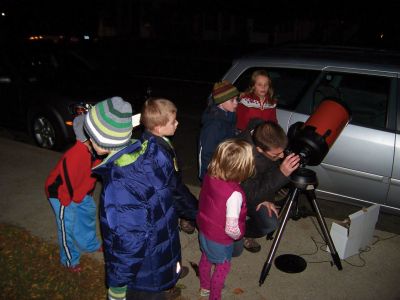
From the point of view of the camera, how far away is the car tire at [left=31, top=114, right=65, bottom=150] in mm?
6223

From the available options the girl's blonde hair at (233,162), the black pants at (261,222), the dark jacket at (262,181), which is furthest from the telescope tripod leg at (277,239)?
the girl's blonde hair at (233,162)

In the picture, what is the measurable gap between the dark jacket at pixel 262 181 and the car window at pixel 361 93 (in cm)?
138

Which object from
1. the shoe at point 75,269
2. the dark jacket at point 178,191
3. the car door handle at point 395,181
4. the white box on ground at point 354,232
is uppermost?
the dark jacket at point 178,191

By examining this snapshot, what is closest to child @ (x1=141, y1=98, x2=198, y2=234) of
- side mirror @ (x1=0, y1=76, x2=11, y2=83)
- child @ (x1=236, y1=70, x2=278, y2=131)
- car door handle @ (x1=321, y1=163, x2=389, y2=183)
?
child @ (x1=236, y1=70, x2=278, y2=131)

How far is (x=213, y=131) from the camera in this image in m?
3.65

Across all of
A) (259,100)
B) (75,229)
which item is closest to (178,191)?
(75,229)

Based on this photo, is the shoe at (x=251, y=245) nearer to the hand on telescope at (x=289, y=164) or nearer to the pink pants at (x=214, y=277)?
the pink pants at (x=214, y=277)

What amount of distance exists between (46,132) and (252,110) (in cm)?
374

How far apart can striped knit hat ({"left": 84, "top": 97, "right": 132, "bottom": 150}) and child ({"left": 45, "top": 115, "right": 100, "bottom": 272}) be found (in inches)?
29.2

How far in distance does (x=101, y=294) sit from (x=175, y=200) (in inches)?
43.2

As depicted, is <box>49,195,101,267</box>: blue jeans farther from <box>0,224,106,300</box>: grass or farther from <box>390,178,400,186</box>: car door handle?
<box>390,178,400,186</box>: car door handle

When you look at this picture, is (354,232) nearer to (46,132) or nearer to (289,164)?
(289,164)

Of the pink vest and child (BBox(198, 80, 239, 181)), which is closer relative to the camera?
the pink vest

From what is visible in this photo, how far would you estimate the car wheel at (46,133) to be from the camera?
20.5 ft
